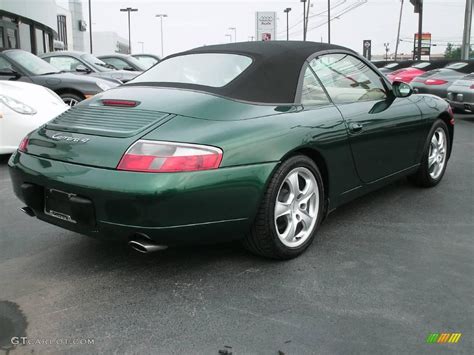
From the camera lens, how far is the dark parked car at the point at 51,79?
26.2 ft

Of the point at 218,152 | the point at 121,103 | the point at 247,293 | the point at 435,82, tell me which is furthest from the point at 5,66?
the point at 435,82

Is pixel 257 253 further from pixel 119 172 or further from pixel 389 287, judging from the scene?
pixel 119 172

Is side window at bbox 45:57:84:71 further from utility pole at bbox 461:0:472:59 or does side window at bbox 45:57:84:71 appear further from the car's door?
utility pole at bbox 461:0:472:59

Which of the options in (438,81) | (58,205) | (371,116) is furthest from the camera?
(438,81)

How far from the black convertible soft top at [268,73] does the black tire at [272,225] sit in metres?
0.42

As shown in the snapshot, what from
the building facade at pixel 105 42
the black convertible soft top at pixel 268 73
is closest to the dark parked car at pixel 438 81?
the black convertible soft top at pixel 268 73

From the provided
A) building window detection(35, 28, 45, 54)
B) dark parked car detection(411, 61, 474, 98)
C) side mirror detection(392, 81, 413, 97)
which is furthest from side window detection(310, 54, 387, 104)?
building window detection(35, 28, 45, 54)

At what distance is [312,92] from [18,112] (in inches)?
155

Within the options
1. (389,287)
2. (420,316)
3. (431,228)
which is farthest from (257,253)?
(431,228)

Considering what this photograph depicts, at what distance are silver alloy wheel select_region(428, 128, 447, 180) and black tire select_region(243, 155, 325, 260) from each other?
2.05m

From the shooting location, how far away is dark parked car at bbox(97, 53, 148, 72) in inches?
534

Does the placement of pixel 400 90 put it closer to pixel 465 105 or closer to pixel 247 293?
pixel 247 293

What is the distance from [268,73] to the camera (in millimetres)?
3223

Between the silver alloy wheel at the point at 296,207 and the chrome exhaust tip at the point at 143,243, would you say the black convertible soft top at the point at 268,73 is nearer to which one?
the silver alloy wheel at the point at 296,207
